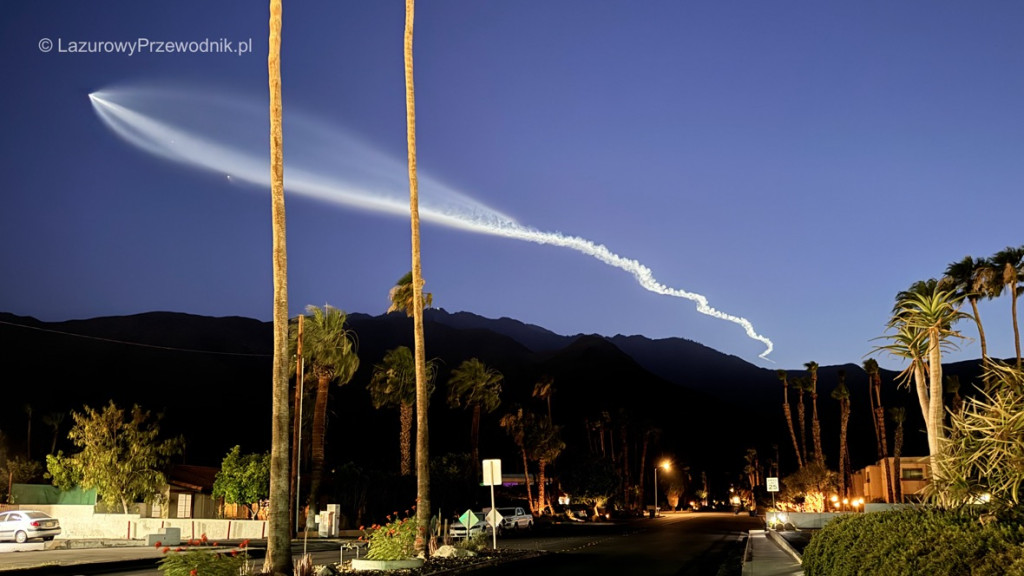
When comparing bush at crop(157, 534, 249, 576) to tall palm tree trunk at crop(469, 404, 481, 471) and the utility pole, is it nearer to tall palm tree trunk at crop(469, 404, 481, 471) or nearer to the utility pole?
the utility pole

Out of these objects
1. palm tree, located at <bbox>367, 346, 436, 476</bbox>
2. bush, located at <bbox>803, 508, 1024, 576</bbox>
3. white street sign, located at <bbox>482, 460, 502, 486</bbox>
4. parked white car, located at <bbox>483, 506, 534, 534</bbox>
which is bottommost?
parked white car, located at <bbox>483, 506, 534, 534</bbox>

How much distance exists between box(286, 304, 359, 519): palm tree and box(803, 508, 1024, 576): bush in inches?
1520

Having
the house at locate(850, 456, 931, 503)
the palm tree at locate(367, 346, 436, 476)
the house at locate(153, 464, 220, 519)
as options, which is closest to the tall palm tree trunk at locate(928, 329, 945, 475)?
the house at locate(153, 464, 220, 519)

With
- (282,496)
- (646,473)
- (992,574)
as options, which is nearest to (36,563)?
(282,496)

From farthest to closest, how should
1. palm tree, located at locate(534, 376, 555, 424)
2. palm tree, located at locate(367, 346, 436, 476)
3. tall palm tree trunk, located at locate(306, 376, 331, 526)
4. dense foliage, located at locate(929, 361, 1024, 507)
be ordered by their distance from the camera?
palm tree, located at locate(534, 376, 555, 424)
palm tree, located at locate(367, 346, 436, 476)
tall palm tree trunk, located at locate(306, 376, 331, 526)
dense foliage, located at locate(929, 361, 1024, 507)

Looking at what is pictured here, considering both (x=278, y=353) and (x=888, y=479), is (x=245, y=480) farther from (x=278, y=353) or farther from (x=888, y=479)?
(x=888, y=479)

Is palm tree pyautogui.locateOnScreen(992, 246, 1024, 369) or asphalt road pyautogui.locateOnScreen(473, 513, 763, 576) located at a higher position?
palm tree pyautogui.locateOnScreen(992, 246, 1024, 369)

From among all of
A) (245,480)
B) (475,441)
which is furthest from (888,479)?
(245,480)

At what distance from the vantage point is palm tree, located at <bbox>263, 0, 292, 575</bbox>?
18203 millimetres

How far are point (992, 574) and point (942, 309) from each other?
418 inches

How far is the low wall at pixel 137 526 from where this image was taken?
4441cm

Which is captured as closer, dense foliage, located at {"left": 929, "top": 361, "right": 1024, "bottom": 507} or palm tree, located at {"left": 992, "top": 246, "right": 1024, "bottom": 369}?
dense foliage, located at {"left": 929, "top": 361, "right": 1024, "bottom": 507}

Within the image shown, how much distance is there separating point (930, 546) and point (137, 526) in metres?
42.1

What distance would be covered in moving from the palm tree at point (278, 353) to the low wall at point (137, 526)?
27675 millimetres
